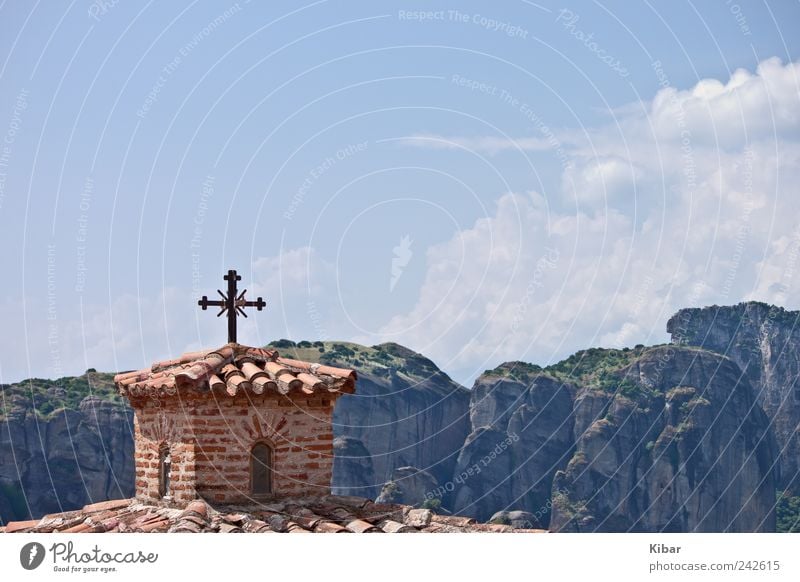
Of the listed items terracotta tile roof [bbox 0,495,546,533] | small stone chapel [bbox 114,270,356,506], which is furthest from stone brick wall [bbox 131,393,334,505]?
terracotta tile roof [bbox 0,495,546,533]

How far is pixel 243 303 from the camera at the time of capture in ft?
114

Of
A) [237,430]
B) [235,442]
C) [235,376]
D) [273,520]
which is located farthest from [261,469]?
[235,376]

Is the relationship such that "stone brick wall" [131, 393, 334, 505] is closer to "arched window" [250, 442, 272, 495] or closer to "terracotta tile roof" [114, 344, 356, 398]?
"arched window" [250, 442, 272, 495]

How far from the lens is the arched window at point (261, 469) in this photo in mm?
32375

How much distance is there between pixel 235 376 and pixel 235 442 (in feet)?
5.33

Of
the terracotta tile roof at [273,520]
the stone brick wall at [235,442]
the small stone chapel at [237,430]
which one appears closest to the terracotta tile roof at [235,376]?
the small stone chapel at [237,430]

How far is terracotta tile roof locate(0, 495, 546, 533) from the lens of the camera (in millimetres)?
30516

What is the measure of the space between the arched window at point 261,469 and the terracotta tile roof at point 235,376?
1533 mm

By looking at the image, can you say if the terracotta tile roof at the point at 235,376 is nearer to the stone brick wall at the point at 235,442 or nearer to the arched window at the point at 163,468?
the stone brick wall at the point at 235,442

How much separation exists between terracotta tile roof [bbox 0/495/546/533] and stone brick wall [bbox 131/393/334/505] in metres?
0.46

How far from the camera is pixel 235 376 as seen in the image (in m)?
32.5
